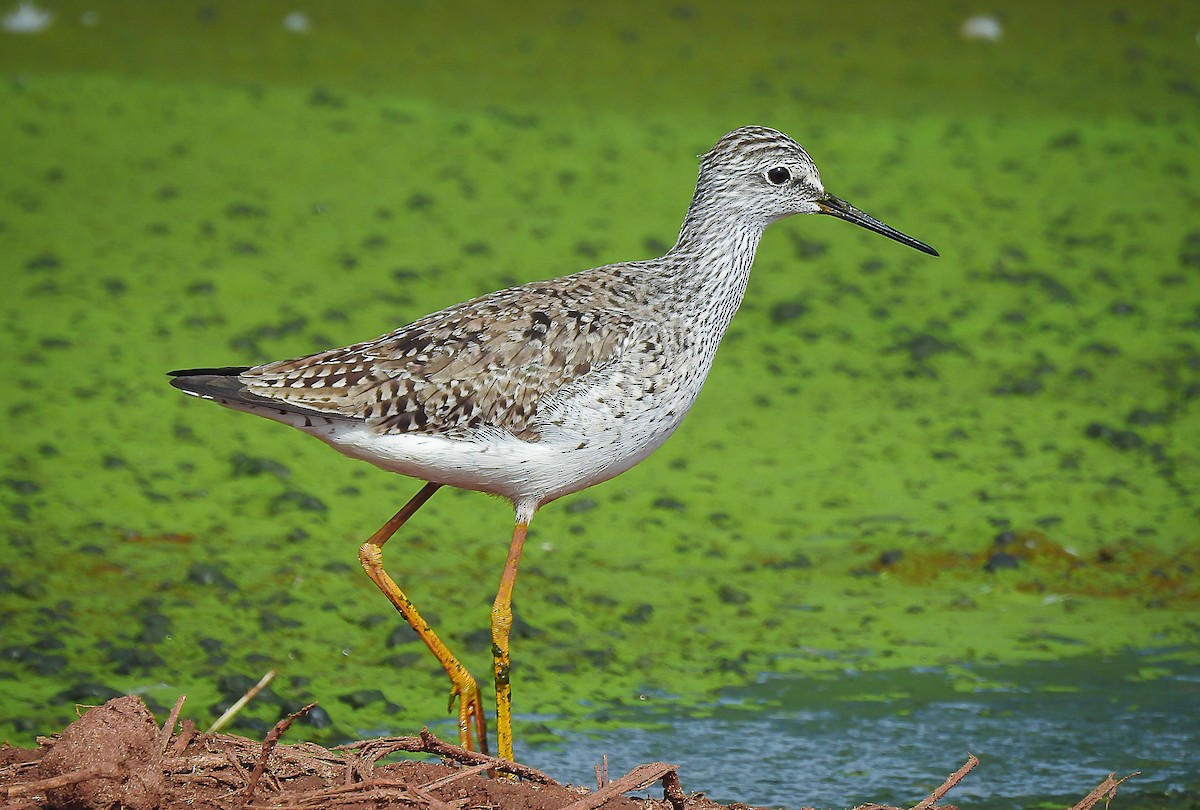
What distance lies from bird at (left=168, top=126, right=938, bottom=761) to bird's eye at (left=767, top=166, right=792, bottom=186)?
0.24 meters

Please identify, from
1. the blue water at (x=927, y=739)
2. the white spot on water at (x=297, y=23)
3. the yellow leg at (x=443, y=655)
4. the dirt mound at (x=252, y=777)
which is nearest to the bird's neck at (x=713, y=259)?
the yellow leg at (x=443, y=655)

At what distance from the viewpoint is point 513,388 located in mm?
4531

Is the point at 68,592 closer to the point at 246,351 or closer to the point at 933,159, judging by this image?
the point at 246,351

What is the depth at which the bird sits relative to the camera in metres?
4.51

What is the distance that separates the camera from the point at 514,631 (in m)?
5.69

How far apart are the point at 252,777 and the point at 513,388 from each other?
1.49 meters

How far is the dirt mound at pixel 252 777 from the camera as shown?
343 centimetres

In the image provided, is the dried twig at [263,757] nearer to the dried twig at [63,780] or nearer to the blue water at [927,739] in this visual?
the dried twig at [63,780]

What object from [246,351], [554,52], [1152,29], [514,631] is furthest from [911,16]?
[514,631]

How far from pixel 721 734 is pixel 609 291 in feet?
4.99

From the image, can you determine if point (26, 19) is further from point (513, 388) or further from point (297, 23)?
point (513, 388)

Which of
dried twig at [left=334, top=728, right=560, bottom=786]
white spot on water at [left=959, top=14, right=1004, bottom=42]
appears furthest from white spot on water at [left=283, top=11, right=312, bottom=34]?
dried twig at [left=334, top=728, right=560, bottom=786]

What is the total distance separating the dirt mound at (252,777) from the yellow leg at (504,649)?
686mm

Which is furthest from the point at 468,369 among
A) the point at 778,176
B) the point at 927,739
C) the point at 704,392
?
the point at 704,392
